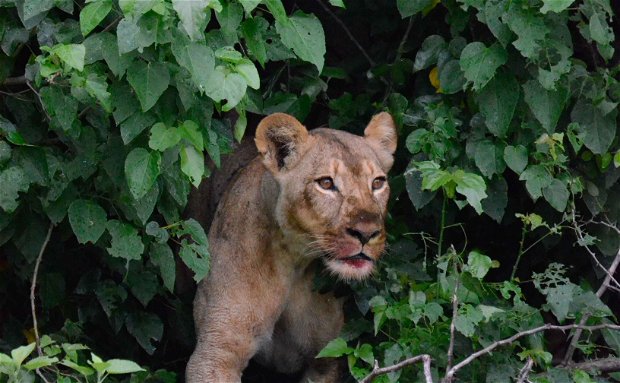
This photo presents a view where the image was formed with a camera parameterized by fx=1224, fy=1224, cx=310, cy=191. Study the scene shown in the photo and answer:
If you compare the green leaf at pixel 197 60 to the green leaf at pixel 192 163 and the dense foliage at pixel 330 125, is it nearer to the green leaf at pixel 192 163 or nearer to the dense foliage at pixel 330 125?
the dense foliage at pixel 330 125

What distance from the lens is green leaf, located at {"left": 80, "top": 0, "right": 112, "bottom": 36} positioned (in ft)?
14.2

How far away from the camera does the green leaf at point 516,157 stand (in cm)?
559

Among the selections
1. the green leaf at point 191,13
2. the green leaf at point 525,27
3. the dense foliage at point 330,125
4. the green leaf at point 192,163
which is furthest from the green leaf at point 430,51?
the green leaf at point 191,13

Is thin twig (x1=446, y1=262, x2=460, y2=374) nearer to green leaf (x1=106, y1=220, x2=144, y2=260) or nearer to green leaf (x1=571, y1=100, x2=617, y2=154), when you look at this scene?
green leaf (x1=571, y1=100, x2=617, y2=154)

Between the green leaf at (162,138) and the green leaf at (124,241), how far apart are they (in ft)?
1.84

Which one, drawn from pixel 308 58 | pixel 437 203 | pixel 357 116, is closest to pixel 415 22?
pixel 357 116

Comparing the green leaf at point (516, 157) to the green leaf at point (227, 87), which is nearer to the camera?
the green leaf at point (227, 87)

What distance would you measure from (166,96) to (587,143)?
2.14 m

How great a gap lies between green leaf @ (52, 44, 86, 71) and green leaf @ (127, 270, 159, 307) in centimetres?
176

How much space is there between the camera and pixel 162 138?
15.2 ft

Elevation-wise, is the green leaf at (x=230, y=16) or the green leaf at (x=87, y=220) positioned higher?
the green leaf at (x=230, y=16)

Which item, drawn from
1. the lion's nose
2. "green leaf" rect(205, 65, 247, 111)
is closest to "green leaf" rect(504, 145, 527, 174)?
the lion's nose

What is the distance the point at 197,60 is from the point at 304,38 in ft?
1.94

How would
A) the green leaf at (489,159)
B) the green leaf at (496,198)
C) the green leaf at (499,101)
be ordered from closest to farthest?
1. the green leaf at (499,101)
2. the green leaf at (489,159)
3. the green leaf at (496,198)
